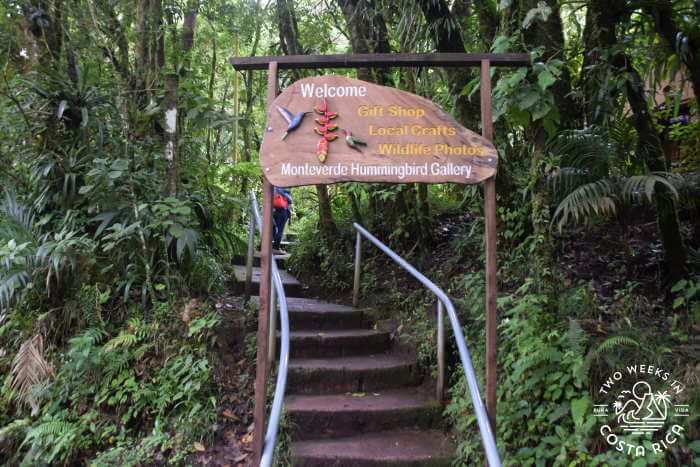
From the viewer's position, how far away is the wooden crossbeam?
9.18ft

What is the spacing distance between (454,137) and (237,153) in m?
11.5

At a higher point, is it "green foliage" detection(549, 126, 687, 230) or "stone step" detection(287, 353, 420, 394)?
"green foliage" detection(549, 126, 687, 230)

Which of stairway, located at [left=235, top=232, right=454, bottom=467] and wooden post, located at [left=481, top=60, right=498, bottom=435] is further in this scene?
stairway, located at [left=235, top=232, right=454, bottom=467]

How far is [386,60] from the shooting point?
9.24 ft

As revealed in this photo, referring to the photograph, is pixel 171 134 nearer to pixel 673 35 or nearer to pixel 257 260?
pixel 257 260

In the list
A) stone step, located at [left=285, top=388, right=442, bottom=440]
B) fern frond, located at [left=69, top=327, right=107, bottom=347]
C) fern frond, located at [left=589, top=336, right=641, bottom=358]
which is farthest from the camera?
fern frond, located at [left=69, top=327, right=107, bottom=347]

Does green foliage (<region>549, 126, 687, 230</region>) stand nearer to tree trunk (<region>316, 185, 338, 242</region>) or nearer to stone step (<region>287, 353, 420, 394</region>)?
stone step (<region>287, 353, 420, 394</region>)

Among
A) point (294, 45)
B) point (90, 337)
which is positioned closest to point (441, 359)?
point (90, 337)

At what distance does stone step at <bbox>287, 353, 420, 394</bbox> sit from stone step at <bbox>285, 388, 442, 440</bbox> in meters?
0.15

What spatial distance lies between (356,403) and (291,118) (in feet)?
7.36

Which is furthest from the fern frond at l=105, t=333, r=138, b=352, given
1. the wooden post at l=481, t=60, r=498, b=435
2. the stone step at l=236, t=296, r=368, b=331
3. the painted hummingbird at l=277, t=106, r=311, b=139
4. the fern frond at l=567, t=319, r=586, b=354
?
the fern frond at l=567, t=319, r=586, b=354

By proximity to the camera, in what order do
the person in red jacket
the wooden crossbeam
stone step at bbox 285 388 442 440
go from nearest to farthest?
the wooden crossbeam → stone step at bbox 285 388 442 440 → the person in red jacket

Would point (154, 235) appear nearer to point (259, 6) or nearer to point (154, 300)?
point (154, 300)

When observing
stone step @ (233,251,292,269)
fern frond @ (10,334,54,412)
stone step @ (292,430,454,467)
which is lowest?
stone step @ (292,430,454,467)
